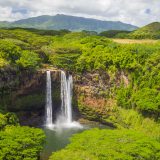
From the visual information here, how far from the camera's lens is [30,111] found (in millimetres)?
63469

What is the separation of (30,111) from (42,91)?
12.5 feet

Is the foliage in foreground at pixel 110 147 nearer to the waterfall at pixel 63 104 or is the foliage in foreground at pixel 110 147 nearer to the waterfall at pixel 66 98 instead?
the waterfall at pixel 63 104

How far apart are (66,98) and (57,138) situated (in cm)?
1173

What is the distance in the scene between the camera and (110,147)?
36.7 meters

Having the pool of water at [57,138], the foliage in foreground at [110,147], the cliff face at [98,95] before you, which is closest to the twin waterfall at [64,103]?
the cliff face at [98,95]

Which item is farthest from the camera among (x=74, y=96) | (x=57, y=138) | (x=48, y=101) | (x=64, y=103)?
(x=74, y=96)

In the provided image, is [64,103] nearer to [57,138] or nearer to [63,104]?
[63,104]

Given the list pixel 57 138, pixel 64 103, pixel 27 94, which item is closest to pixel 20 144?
pixel 57 138

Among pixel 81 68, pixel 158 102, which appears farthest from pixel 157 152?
pixel 81 68

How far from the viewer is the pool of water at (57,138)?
163ft

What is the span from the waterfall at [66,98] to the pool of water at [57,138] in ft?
13.5

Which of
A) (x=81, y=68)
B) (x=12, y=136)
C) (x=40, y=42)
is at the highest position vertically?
Answer: (x=40, y=42)

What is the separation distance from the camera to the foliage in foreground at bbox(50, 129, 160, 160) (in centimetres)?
3566

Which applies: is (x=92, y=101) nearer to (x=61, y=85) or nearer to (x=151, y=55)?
(x=61, y=85)
